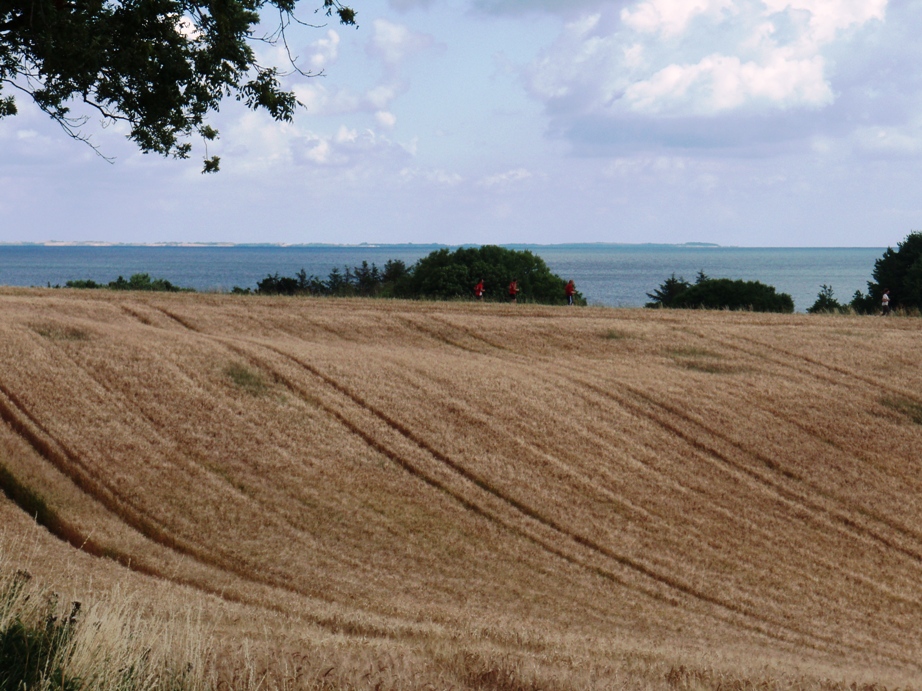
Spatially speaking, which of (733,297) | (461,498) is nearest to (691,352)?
(461,498)

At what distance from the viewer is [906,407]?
27.5 m

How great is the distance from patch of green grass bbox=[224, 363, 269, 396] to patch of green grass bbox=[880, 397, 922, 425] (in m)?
18.9

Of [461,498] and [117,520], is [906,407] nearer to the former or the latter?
[461,498]

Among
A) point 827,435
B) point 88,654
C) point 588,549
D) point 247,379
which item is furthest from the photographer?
point 827,435

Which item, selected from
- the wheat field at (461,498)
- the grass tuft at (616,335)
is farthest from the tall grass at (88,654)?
the grass tuft at (616,335)

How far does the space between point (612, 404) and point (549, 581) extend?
9831 mm

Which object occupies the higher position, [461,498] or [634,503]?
[461,498]

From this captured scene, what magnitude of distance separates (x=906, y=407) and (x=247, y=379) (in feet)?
65.3

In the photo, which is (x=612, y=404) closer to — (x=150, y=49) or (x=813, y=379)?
(x=813, y=379)

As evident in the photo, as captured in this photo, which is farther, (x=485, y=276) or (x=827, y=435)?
(x=485, y=276)

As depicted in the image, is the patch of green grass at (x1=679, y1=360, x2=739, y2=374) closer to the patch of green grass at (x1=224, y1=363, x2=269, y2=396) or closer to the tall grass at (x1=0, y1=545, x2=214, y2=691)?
the patch of green grass at (x1=224, y1=363, x2=269, y2=396)

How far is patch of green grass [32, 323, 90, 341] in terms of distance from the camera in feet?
78.8

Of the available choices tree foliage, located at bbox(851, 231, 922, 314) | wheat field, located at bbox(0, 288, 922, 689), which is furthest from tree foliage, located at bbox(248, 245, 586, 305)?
wheat field, located at bbox(0, 288, 922, 689)

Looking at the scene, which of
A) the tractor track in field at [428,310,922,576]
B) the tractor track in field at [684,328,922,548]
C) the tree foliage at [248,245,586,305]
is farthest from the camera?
the tree foliage at [248,245,586,305]
